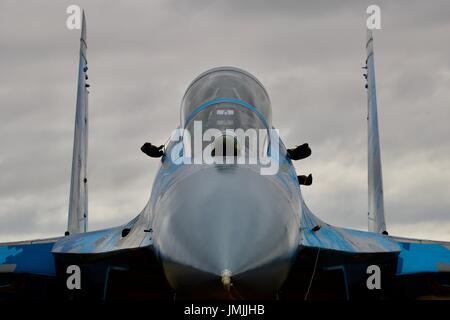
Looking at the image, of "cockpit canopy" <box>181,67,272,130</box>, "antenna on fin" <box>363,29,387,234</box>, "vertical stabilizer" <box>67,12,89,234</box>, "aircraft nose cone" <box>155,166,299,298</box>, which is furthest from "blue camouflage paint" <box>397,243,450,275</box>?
"vertical stabilizer" <box>67,12,89,234</box>

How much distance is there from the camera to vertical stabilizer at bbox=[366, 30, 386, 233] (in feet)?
50.8

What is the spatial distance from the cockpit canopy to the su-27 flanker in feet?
0.06

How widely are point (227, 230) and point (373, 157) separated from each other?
908 cm

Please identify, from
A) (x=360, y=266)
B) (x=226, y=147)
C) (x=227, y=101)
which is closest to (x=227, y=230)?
(x=226, y=147)

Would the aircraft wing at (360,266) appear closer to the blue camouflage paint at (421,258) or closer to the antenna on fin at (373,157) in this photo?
the blue camouflage paint at (421,258)

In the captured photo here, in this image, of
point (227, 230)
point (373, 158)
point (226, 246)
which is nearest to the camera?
point (226, 246)

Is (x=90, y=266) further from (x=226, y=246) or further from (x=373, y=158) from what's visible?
(x=373, y=158)

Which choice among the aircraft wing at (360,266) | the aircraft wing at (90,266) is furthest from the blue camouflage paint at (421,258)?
the aircraft wing at (90,266)

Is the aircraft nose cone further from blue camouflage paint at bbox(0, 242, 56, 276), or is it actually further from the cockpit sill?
blue camouflage paint at bbox(0, 242, 56, 276)

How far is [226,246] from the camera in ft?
23.8

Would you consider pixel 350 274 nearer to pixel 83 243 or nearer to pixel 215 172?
pixel 215 172

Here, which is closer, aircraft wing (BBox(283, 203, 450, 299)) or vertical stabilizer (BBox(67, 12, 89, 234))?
aircraft wing (BBox(283, 203, 450, 299))

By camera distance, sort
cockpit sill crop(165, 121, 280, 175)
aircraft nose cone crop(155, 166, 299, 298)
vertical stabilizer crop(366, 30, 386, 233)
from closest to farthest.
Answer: aircraft nose cone crop(155, 166, 299, 298) → cockpit sill crop(165, 121, 280, 175) → vertical stabilizer crop(366, 30, 386, 233)

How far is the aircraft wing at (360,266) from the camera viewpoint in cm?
968
